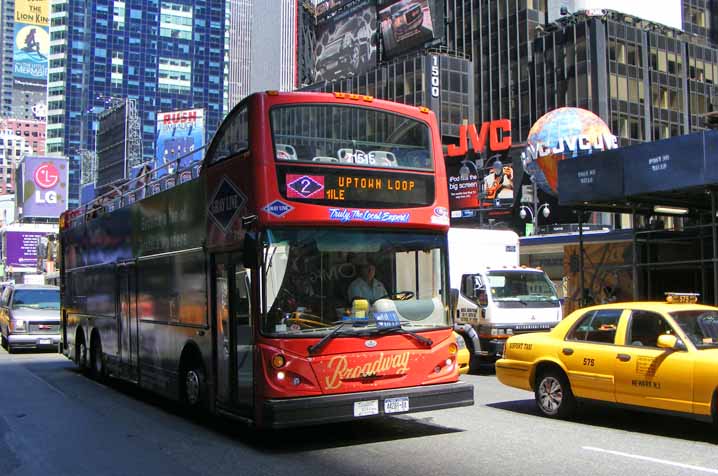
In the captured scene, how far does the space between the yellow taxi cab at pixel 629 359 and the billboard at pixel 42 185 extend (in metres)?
92.5

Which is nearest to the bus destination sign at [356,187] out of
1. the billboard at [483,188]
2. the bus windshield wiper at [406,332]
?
the bus windshield wiper at [406,332]

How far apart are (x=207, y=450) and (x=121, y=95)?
153 meters

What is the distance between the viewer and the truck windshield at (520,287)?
16125 millimetres

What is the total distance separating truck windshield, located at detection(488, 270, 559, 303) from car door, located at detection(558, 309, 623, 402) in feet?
19.5

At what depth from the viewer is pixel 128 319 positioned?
520 inches

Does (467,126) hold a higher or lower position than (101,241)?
higher

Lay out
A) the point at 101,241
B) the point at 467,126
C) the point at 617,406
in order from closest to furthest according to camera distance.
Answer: the point at 617,406 < the point at 101,241 < the point at 467,126

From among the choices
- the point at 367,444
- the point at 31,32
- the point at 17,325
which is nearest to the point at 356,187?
the point at 367,444

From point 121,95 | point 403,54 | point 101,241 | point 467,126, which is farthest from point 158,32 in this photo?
point 101,241

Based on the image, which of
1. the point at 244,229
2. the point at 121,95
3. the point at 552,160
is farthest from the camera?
the point at 121,95

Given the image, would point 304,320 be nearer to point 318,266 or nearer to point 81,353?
point 318,266

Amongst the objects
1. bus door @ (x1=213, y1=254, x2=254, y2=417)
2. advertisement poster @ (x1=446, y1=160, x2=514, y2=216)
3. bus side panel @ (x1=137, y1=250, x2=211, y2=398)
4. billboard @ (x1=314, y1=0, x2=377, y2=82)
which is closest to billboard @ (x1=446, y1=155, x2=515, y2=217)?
advertisement poster @ (x1=446, y1=160, x2=514, y2=216)

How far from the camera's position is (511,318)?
15.8 meters

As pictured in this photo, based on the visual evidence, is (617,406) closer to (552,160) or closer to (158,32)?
(552,160)
